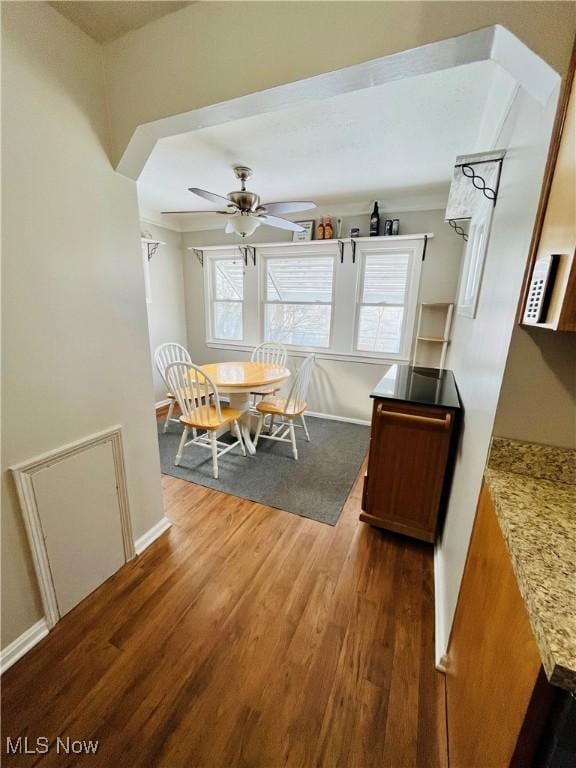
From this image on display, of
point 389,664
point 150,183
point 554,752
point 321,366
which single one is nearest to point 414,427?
point 389,664

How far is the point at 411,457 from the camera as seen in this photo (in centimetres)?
171

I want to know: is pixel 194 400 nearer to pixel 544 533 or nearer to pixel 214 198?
pixel 214 198

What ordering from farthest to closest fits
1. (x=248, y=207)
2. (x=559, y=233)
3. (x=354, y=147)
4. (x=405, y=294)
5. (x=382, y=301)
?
(x=382, y=301), (x=405, y=294), (x=248, y=207), (x=354, y=147), (x=559, y=233)

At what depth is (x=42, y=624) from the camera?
131cm

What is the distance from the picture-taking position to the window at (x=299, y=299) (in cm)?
364

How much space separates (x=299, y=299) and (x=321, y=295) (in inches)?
11.4

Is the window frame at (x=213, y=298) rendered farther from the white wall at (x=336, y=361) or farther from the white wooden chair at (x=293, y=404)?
the white wooden chair at (x=293, y=404)

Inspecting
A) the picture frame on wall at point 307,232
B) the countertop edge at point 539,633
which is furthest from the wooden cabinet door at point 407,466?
the picture frame on wall at point 307,232

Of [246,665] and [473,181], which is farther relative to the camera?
[473,181]

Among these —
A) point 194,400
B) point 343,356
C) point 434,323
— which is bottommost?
point 194,400

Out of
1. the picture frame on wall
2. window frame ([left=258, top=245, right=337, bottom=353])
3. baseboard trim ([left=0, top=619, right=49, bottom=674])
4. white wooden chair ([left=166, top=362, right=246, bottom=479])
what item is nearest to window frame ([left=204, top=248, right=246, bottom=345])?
window frame ([left=258, top=245, right=337, bottom=353])

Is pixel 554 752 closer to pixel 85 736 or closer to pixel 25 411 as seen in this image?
pixel 85 736

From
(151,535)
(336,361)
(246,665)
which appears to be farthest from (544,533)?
(336,361)

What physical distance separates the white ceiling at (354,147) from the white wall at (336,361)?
209mm
